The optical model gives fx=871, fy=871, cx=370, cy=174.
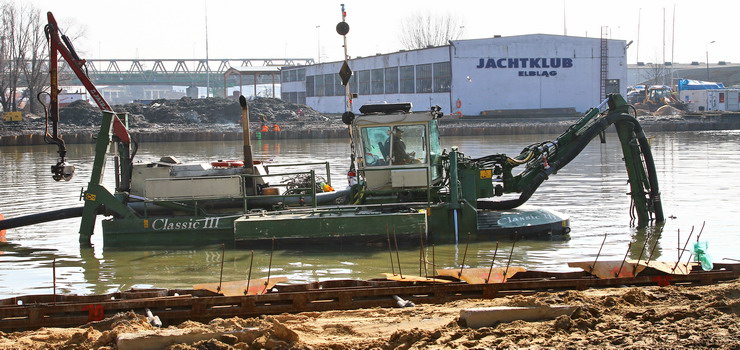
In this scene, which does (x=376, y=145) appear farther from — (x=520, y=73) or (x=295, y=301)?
(x=520, y=73)

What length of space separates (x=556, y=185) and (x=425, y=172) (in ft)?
37.2

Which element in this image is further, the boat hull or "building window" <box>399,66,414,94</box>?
"building window" <box>399,66,414,94</box>

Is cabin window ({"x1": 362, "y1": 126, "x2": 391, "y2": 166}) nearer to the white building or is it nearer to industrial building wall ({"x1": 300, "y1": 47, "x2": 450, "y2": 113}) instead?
the white building

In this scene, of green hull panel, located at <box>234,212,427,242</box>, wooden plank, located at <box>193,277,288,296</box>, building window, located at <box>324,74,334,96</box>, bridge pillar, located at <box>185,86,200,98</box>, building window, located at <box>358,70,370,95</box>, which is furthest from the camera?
bridge pillar, located at <box>185,86,200,98</box>

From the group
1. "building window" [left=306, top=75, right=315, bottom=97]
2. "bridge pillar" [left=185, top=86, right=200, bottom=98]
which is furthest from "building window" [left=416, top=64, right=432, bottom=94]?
"bridge pillar" [left=185, top=86, right=200, bottom=98]

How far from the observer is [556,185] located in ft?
88.2

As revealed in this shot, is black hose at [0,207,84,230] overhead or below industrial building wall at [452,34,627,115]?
below

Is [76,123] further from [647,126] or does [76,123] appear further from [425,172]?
[425,172]

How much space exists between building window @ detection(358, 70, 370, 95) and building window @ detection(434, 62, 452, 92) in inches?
378

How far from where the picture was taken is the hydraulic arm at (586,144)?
58.2 feet

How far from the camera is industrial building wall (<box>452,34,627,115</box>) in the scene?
66.0 metres

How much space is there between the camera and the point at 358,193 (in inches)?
687

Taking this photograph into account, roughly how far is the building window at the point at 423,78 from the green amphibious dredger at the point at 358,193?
5021 centimetres

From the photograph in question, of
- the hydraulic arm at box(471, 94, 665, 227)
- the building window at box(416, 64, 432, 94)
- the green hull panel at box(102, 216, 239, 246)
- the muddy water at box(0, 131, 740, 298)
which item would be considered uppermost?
the building window at box(416, 64, 432, 94)
